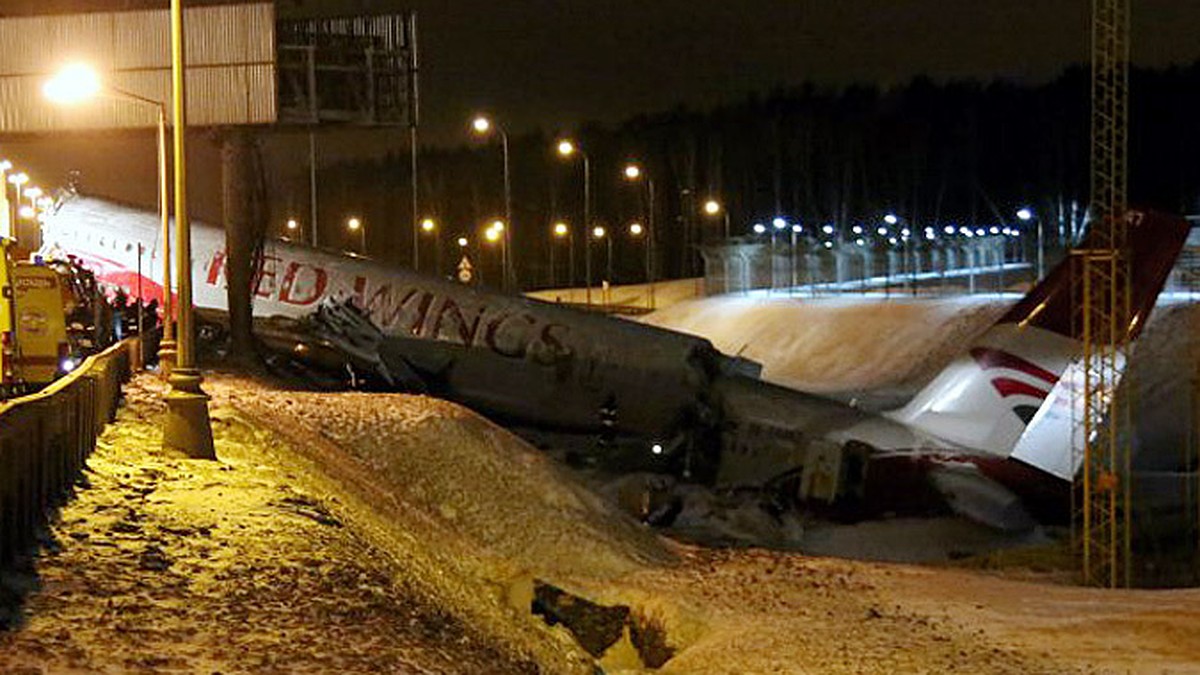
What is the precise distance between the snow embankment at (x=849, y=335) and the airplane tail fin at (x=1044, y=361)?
32291 mm

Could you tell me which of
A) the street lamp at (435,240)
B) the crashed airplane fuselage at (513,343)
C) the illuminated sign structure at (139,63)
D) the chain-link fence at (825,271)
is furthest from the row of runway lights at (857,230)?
the illuminated sign structure at (139,63)

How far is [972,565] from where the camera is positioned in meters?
25.7

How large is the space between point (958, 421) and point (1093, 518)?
10.1 ft

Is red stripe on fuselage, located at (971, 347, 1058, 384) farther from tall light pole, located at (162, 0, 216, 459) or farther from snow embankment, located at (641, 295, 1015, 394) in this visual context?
snow embankment, located at (641, 295, 1015, 394)

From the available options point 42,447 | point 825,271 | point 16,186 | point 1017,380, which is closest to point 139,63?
point 1017,380

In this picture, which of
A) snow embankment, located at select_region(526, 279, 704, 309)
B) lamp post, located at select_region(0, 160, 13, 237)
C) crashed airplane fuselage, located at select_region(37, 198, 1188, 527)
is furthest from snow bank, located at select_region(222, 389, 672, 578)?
snow embankment, located at select_region(526, 279, 704, 309)

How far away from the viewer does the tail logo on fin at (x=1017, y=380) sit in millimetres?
27469

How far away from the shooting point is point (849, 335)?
71.1 metres

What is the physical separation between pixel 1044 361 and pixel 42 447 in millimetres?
19536

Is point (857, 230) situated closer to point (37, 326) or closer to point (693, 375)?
point (693, 375)

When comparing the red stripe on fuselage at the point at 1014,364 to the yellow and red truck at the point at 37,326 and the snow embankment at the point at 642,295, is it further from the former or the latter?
the snow embankment at the point at 642,295

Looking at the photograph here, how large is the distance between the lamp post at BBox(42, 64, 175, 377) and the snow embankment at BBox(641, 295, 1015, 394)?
116 feet

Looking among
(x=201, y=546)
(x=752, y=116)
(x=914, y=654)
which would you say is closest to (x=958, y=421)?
(x=914, y=654)

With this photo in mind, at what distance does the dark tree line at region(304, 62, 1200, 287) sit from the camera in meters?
137
